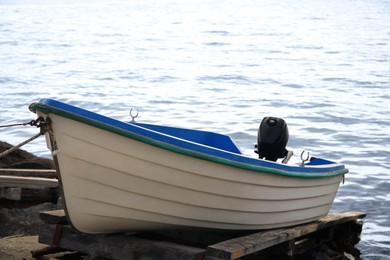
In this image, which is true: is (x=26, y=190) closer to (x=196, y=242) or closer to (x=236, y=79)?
(x=196, y=242)

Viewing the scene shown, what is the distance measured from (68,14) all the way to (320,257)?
62943mm

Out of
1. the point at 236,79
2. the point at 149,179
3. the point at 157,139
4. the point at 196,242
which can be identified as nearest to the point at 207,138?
the point at 196,242

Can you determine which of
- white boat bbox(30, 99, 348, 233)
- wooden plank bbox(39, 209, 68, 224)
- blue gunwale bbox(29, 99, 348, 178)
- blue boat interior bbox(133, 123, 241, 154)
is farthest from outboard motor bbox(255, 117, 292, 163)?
wooden plank bbox(39, 209, 68, 224)

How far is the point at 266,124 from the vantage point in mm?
7891

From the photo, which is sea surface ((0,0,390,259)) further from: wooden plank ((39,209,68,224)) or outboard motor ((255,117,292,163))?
wooden plank ((39,209,68,224))

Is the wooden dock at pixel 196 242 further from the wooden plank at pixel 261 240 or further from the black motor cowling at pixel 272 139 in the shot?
the black motor cowling at pixel 272 139

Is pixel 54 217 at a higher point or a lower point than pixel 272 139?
lower

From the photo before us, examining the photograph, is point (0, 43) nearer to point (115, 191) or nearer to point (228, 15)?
point (228, 15)

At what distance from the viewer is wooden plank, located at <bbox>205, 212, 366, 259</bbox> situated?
647 cm

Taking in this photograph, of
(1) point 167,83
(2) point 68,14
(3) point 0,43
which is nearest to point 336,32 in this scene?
(3) point 0,43

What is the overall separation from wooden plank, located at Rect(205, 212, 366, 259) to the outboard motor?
0.67m

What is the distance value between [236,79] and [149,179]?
23591 millimetres

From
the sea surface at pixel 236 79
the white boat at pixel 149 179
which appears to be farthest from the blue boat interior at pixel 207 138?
the sea surface at pixel 236 79

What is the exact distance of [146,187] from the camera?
6.58 m
